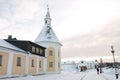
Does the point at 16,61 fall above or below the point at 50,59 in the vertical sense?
below

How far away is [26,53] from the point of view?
100ft

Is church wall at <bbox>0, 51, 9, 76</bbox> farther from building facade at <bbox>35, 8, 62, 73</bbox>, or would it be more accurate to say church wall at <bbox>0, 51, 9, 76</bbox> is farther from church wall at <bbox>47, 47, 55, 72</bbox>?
church wall at <bbox>47, 47, 55, 72</bbox>

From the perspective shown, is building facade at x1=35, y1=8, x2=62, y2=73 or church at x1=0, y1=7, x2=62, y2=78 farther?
building facade at x1=35, y1=8, x2=62, y2=73

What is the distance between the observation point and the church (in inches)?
1000

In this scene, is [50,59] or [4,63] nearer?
[4,63]

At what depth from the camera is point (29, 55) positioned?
1246 inches

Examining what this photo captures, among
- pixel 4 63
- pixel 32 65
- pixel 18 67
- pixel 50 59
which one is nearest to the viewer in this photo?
pixel 4 63

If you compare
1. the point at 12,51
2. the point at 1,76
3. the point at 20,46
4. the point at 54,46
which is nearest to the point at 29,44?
the point at 20,46

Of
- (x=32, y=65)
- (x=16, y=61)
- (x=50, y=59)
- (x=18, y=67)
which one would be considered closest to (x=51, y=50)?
(x=50, y=59)

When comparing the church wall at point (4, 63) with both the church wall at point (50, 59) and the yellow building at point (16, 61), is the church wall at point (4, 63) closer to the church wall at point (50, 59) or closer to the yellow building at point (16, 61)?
the yellow building at point (16, 61)

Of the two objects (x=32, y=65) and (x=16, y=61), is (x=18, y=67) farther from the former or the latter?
(x=32, y=65)

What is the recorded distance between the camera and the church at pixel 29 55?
25406mm

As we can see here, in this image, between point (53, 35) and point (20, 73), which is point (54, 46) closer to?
point (53, 35)

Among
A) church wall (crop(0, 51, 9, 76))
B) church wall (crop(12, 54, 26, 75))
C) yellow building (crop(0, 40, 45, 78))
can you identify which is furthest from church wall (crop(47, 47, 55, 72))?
church wall (crop(0, 51, 9, 76))
